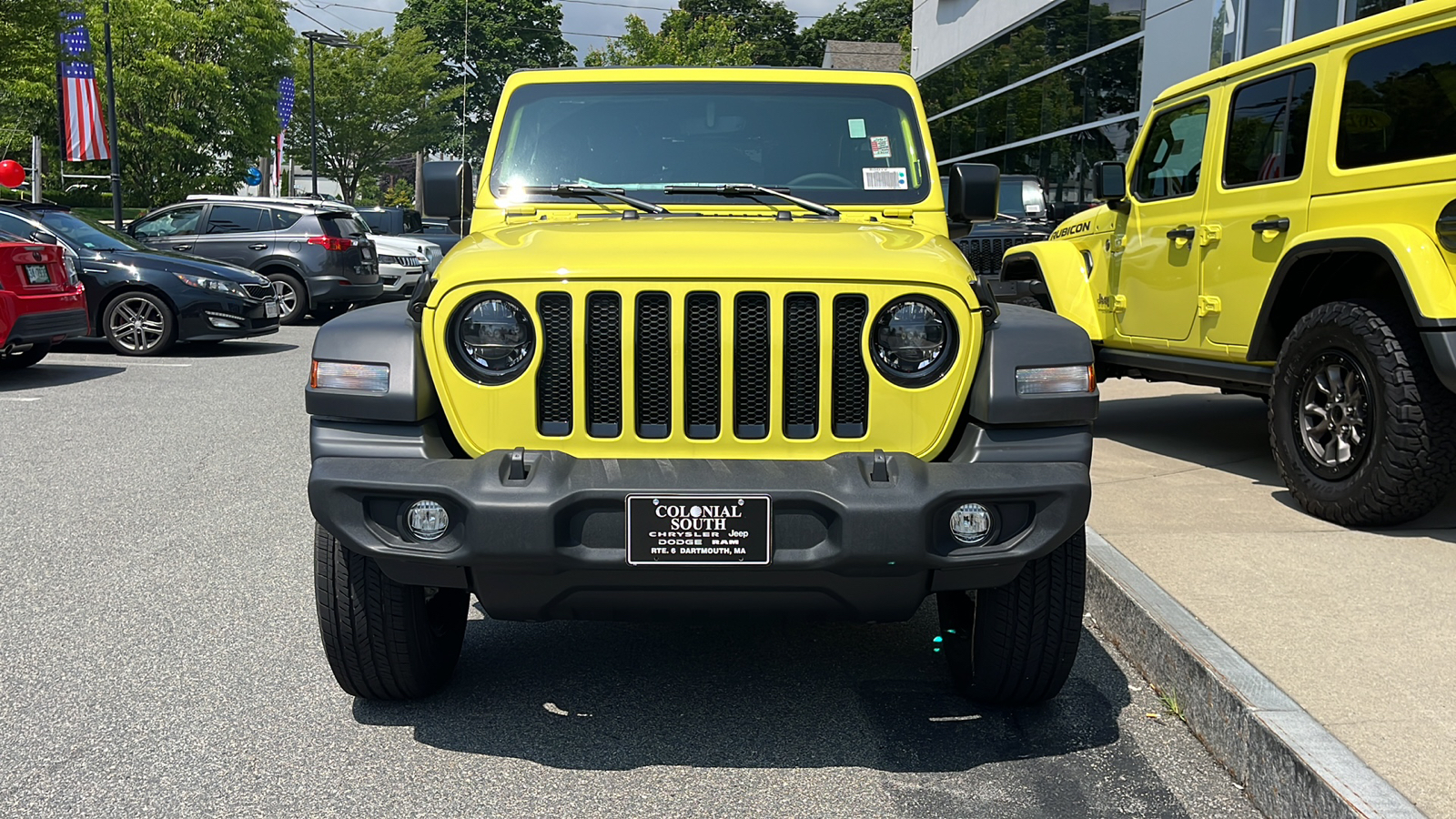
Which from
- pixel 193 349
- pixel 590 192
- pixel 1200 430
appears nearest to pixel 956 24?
pixel 193 349

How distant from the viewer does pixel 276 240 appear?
1723cm

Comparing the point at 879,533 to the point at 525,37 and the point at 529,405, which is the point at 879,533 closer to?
the point at 529,405

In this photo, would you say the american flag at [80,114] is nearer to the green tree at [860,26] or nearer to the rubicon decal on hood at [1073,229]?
the rubicon decal on hood at [1073,229]

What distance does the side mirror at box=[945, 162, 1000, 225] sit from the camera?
15.5 ft

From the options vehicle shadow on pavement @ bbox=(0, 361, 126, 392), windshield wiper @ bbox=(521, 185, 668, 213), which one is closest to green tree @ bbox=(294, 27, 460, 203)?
vehicle shadow on pavement @ bbox=(0, 361, 126, 392)

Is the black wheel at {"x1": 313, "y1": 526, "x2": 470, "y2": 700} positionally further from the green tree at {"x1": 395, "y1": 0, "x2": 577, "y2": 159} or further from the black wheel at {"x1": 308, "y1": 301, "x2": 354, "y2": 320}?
the green tree at {"x1": 395, "y1": 0, "x2": 577, "y2": 159}

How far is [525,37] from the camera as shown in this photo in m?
78.7

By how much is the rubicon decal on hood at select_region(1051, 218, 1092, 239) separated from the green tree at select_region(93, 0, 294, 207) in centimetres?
2672

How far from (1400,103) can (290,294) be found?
1464 cm

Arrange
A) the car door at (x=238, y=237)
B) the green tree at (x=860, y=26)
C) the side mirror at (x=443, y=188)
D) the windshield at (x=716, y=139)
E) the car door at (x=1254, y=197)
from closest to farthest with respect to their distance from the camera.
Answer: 1. the windshield at (x=716, y=139)
2. the side mirror at (x=443, y=188)
3. the car door at (x=1254, y=197)
4. the car door at (x=238, y=237)
5. the green tree at (x=860, y=26)

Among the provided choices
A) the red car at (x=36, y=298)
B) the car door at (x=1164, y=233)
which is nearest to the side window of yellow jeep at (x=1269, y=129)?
the car door at (x=1164, y=233)

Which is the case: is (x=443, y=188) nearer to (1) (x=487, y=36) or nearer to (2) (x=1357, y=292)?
(2) (x=1357, y=292)

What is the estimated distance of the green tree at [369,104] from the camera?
164ft

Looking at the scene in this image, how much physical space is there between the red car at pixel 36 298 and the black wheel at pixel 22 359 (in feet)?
1.58
